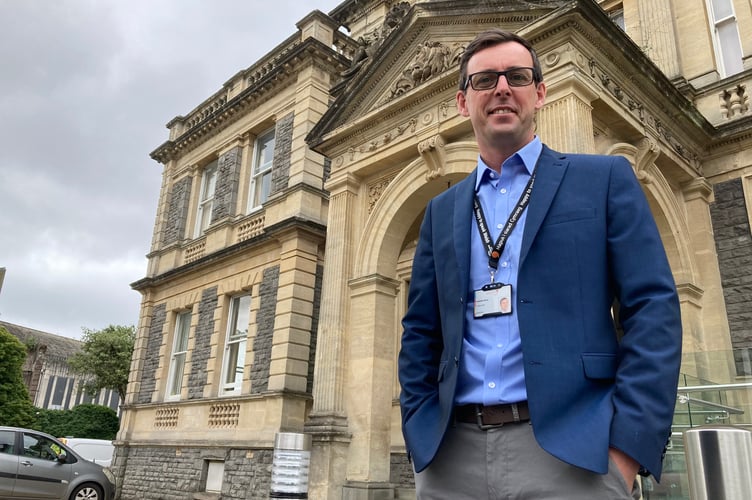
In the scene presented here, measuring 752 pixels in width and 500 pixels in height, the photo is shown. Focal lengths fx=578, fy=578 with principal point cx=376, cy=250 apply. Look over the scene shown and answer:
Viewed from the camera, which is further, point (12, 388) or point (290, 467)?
point (12, 388)

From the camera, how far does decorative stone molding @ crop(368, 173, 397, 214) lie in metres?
10.1

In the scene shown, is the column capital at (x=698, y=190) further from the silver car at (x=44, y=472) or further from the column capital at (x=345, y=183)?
the silver car at (x=44, y=472)

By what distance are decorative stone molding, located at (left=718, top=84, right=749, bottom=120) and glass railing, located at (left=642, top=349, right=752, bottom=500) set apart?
5124 millimetres

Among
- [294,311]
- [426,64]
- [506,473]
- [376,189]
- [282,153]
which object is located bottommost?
[506,473]

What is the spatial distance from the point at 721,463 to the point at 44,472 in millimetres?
12098

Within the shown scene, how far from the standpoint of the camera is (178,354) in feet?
54.7

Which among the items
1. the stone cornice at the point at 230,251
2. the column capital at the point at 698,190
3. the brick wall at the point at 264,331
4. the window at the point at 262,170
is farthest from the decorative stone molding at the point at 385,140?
the window at the point at 262,170

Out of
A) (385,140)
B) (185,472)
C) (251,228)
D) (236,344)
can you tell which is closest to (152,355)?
(236,344)

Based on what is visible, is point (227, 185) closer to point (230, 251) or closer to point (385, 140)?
point (230, 251)

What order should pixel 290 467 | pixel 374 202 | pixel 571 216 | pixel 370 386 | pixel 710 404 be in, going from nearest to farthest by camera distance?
pixel 571 216, pixel 710 404, pixel 290 467, pixel 370 386, pixel 374 202

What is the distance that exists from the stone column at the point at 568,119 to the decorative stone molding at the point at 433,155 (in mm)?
1698

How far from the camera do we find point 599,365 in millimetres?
1613

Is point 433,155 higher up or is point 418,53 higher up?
point 418,53

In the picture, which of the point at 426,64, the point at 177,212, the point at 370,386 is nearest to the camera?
the point at 370,386
